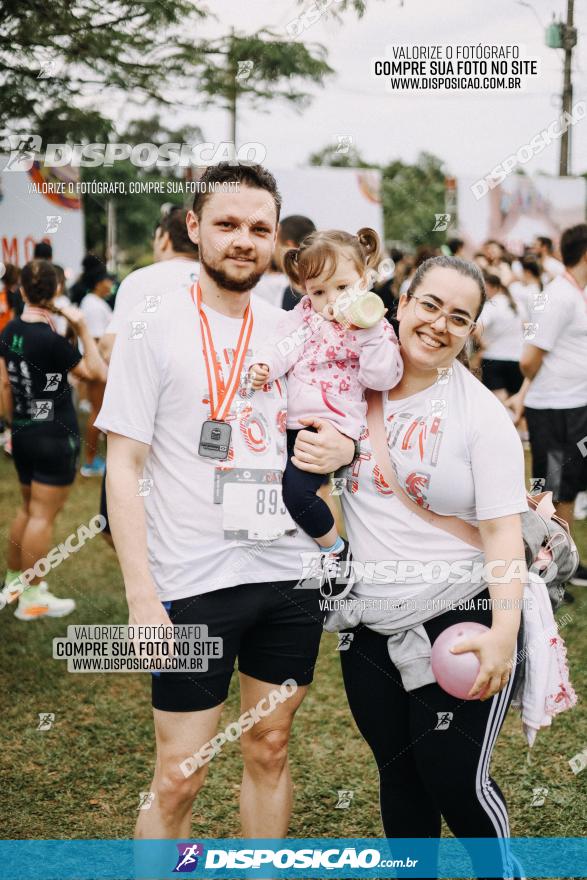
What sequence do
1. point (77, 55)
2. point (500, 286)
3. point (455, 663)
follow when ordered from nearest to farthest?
point (455, 663)
point (77, 55)
point (500, 286)

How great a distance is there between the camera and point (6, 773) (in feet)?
11.5

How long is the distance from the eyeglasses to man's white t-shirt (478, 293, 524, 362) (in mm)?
5761

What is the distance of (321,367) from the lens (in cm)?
241

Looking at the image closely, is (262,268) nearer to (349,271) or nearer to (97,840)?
(349,271)

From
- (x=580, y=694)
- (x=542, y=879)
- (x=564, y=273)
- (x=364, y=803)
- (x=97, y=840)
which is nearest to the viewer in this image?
(x=542, y=879)

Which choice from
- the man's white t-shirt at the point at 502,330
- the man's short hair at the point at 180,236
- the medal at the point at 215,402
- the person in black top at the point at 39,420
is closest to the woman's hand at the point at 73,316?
the person in black top at the point at 39,420

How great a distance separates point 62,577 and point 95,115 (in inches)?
112

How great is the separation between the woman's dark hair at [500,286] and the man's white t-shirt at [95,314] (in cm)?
364

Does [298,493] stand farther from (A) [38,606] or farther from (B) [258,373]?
(A) [38,606]

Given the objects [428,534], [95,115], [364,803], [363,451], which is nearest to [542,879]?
[364,803]

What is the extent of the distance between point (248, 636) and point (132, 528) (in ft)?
1.60

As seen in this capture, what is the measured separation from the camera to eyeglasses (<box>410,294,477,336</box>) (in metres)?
2.16

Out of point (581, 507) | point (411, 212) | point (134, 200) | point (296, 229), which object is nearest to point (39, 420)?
point (296, 229)

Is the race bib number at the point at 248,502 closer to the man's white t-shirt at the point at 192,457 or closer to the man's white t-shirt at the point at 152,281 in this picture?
the man's white t-shirt at the point at 192,457
